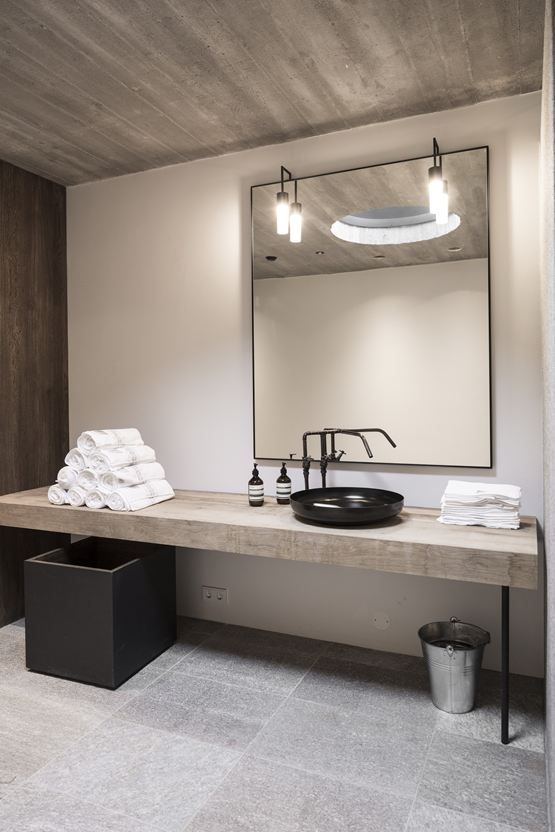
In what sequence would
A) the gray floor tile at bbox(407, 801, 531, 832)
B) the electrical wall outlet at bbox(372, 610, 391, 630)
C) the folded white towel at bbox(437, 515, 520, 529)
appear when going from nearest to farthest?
the gray floor tile at bbox(407, 801, 531, 832) < the folded white towel at bbox(437, 515, 520, 529) < the electrical wall outlet at bbox(372, 610, 391, 630)

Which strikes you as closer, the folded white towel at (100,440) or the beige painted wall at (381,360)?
the beige painted wall at (381,360)

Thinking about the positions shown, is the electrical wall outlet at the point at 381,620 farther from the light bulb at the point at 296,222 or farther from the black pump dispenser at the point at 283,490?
the light bulb at the point at 296,222

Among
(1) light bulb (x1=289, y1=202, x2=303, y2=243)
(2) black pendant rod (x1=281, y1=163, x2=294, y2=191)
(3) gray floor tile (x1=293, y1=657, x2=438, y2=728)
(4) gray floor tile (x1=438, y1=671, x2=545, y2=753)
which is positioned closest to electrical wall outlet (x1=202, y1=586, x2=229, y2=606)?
(3) gray floor tile (x1=293, y1=657, x2=438, y2=728)

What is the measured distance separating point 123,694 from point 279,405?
1478 mm

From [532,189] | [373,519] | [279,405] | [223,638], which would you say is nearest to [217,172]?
[279,405]

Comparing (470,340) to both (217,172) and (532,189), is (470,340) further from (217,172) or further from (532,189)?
(217,172)

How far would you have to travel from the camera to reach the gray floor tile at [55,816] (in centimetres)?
174

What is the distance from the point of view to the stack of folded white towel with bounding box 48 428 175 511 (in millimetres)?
2787

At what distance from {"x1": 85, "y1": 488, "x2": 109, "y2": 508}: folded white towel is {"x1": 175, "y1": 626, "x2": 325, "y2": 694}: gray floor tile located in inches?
32.9

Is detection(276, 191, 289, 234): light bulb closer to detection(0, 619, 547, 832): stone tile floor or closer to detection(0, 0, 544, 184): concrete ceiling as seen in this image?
detection(0, 0, 544, 184): concrete ceiling

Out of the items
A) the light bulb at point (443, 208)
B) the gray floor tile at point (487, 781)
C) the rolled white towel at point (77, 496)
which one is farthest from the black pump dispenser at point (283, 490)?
the light bulb at point (443, 208)

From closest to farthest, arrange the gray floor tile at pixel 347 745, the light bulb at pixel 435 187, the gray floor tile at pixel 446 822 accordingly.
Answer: the gray floor tile at pixel 446 822
the gray floor tile at pixel 347 745
the light bulb at pixel 435 187

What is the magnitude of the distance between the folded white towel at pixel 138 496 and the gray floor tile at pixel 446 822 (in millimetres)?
1630

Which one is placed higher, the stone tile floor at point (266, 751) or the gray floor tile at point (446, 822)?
the stone tile floor at point (266, 751)
